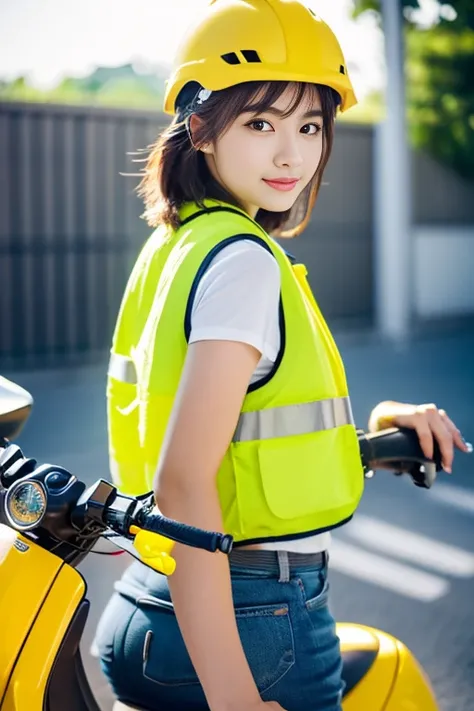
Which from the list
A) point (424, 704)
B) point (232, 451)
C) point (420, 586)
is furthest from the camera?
point (420, 586)

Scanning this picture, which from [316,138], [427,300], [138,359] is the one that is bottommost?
[427,300]

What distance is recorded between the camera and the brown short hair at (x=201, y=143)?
1662 millimetres

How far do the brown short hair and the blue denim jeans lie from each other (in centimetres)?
55

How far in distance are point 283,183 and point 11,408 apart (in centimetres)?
53

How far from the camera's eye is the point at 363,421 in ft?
27.1

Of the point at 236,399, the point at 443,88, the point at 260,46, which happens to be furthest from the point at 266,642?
the point at 443,88

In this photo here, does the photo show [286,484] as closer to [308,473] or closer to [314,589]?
[308,473]

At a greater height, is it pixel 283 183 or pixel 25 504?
pixel 283 183

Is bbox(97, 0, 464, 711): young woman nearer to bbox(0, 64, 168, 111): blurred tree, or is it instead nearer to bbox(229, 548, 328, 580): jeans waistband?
bbox(229, 548, 328, 580): jeans waistband

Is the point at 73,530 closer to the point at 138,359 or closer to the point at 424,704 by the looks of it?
the point at 138,359

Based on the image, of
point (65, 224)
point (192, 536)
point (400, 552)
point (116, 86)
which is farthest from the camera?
point (116, 86)

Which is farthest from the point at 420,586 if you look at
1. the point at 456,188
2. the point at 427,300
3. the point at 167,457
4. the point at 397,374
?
the point at 456,188

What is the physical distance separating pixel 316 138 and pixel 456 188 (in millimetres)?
14565

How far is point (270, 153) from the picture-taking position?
5.55 ft
